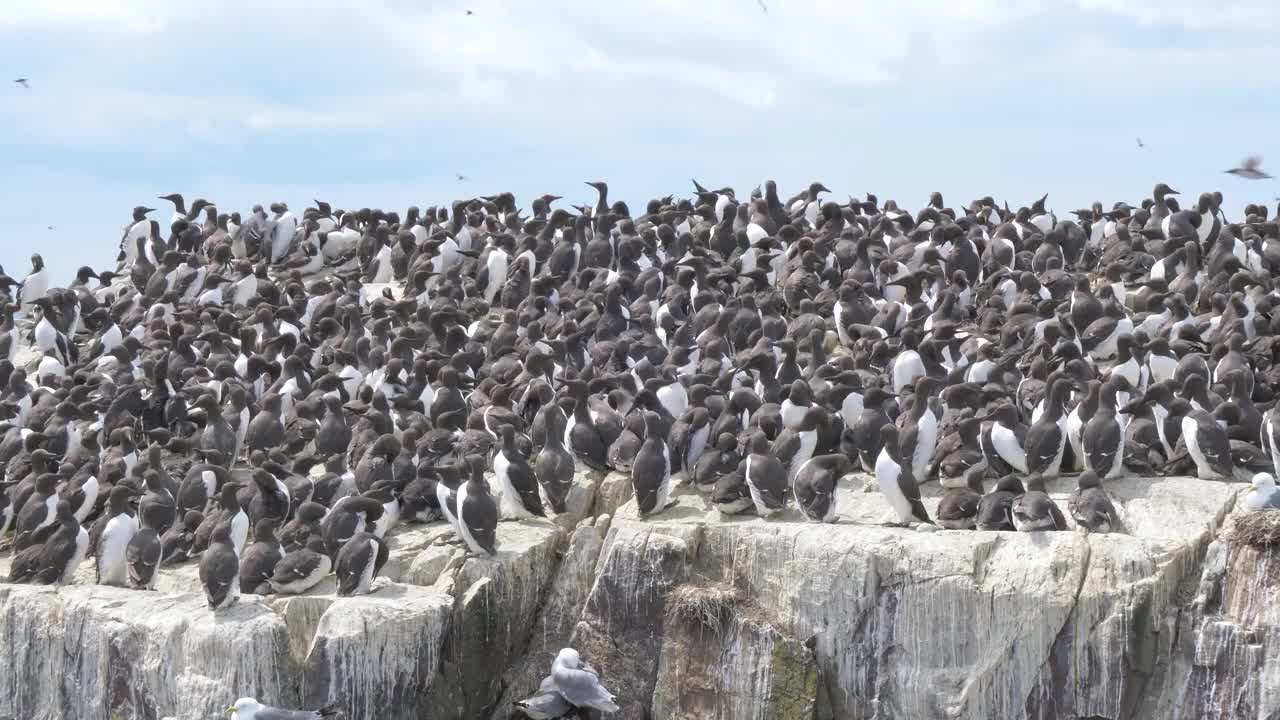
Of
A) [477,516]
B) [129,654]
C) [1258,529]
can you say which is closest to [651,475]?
[477,516]

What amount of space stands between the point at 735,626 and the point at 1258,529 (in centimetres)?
400

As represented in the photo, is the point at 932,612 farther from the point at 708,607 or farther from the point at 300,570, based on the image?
→ the point at 300,570

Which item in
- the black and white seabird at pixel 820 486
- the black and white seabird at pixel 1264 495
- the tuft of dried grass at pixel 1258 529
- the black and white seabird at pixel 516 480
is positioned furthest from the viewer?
the black and white seabird at pixel 516 480

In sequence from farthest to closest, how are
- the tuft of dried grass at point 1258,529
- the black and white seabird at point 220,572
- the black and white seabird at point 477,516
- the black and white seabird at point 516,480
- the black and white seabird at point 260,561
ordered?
the black and white seabird at point 516,480, the black and white seabird at point 477,516, the black and white seabird at point 260,561, the black and white seabird at point 220,572, the tuft of dried grass at point 1258,529

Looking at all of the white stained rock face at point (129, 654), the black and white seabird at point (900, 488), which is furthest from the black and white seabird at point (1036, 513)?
the white stained rock face at point (129, 654)

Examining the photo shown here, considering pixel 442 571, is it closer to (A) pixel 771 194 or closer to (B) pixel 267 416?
(B) pixel 267 416

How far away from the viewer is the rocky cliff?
1225 centimetres

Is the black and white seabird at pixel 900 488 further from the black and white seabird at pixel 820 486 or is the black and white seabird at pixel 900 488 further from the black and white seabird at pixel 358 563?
the black and white seabird at pixel 358 563

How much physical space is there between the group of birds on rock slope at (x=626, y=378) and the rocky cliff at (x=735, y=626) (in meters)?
0.39

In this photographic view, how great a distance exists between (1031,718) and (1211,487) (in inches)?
107

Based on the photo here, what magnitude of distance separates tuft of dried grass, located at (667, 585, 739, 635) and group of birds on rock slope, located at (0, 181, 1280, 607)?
3.24 ft

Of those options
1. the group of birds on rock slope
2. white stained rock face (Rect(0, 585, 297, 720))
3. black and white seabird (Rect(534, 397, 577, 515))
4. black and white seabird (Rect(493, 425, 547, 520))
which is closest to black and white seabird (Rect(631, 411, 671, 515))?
the group of birds on rock slope

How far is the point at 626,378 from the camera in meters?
16.9

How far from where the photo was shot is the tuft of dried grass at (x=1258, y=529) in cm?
1199
